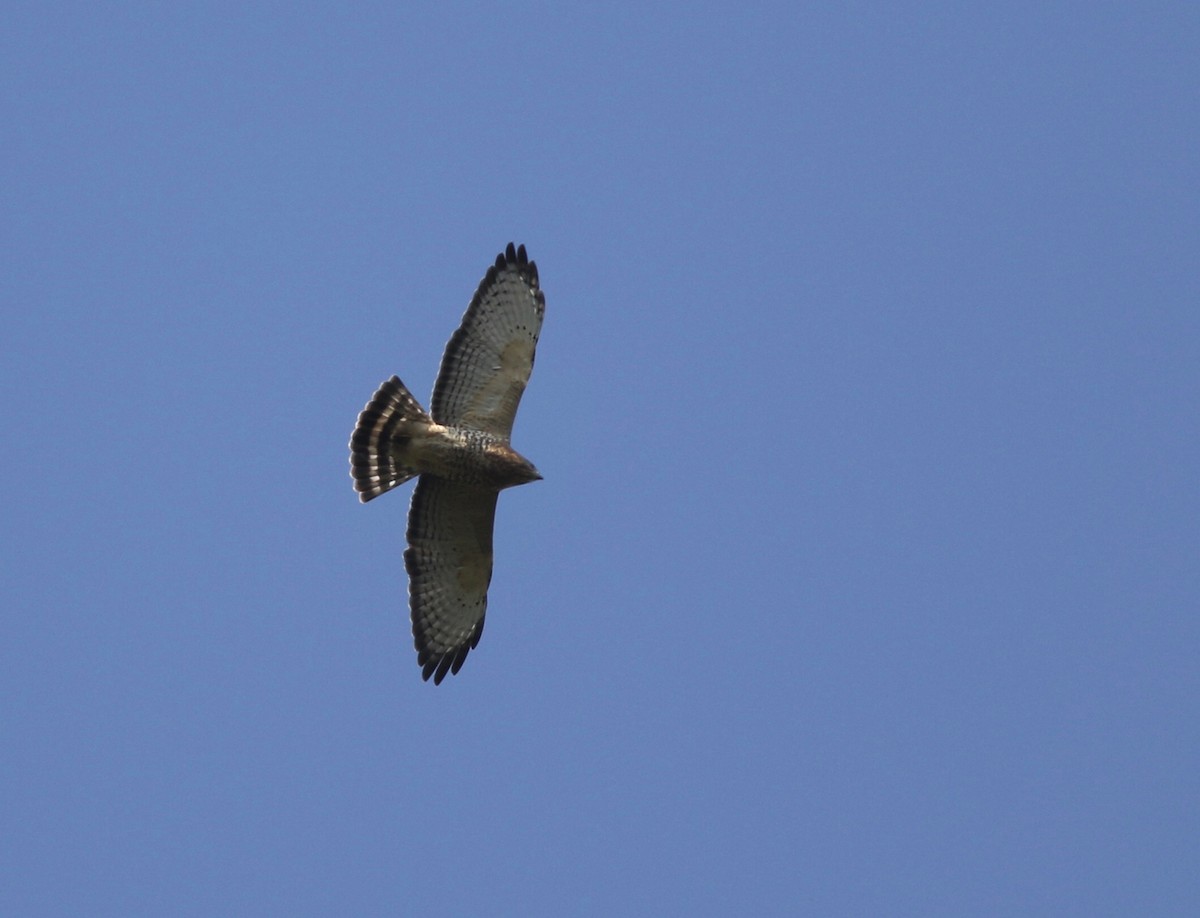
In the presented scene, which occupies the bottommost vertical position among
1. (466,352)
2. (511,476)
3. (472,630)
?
(472,630)

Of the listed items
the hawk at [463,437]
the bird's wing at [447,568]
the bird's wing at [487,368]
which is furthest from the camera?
the bird's wing at [447,568]

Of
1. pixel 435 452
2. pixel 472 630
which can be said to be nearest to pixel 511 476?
pixel 435 452

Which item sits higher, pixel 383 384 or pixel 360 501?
pixel 383 384

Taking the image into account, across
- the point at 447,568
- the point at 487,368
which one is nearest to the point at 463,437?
the point at 487,368

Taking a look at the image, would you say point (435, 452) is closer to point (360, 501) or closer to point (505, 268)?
point (360, 501)

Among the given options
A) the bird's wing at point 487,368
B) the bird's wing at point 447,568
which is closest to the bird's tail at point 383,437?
the bird's wing at point 487,368

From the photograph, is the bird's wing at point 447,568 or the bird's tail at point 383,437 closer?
the bird's tail at point 383,437

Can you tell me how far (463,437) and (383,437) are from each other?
2.00 feet

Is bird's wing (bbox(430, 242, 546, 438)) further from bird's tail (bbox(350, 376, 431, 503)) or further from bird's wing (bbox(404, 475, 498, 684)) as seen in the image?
bird's wing (bbox(404, 475, 498, 684))

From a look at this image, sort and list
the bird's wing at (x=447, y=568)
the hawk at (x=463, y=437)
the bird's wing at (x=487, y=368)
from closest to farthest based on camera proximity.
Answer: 1. the hawk at (x=463, y=437)
2. the bird's wing at (x=487, y=368)
3. the bird's wing at (x=447, y=568)

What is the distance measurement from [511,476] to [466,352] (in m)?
1.06

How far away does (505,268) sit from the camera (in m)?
13.5

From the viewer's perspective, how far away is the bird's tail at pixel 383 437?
1307cm

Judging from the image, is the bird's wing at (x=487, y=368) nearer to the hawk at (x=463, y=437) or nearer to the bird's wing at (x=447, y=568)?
the hawk at (x=463, y=437)
